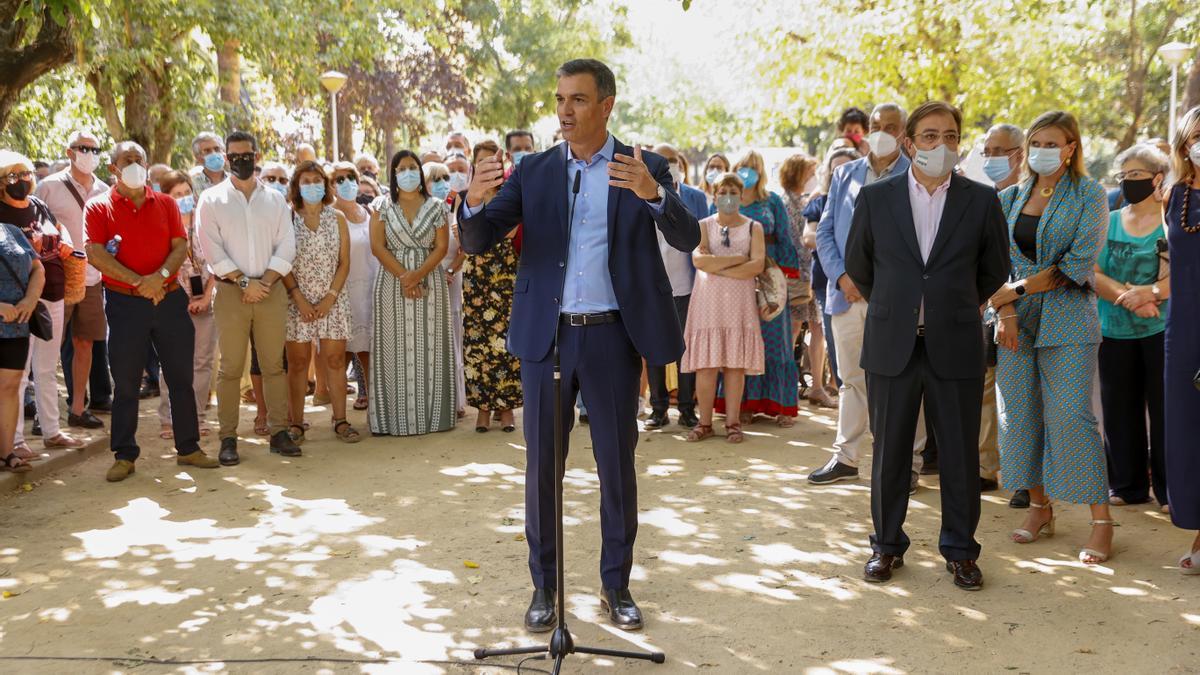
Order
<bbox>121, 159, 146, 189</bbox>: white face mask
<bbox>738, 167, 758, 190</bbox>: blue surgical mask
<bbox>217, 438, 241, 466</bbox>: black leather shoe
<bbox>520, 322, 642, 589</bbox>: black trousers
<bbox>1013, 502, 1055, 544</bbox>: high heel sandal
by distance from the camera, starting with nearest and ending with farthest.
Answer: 1. <bbox>520, 322, 642, 589</bbox>: black trousers
2. <bbox>1013, 502, 1055, 544</bbox>: high heel sandal
3. <bbox>121, 159, 146, 189</bbox>: white face mask
4. <bbox>217, 438, 241, 466</bbox>: black leather shoe
5. <bbox>738, 167, 758, 190</bbox>: blue surgical mask

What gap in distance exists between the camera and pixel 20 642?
5.14 m

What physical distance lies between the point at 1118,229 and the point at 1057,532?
6.07ft

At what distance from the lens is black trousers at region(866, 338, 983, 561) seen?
224 inches

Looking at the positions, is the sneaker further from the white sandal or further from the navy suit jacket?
the white sandal

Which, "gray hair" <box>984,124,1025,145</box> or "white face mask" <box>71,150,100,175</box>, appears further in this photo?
"white face mask" <box>71,150,100,175</box>

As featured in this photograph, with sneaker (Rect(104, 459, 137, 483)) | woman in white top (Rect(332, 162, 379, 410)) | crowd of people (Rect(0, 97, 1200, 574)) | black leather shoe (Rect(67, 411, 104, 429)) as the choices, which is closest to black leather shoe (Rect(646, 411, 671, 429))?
crowd of people (Rect(0, 97, 1200, 574))

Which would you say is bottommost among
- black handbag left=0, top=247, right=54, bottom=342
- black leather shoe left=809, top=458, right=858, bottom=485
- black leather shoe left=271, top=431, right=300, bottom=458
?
black leather shoe left=809, top=458, right=858, bottom=485

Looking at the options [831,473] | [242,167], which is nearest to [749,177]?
[831,473]

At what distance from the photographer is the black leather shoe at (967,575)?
564 centimetres

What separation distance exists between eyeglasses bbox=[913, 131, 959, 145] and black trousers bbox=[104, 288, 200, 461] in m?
5.35

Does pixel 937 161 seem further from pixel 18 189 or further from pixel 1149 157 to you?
pixel 18 189

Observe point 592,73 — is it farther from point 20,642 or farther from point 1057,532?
point 1057,532

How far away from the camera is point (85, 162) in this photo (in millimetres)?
9719

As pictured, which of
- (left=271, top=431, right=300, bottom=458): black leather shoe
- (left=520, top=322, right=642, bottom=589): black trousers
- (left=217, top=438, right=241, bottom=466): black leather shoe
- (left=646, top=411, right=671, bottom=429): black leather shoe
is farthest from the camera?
(left=646, top=411, right=671, bottom=429): black leather shoe
